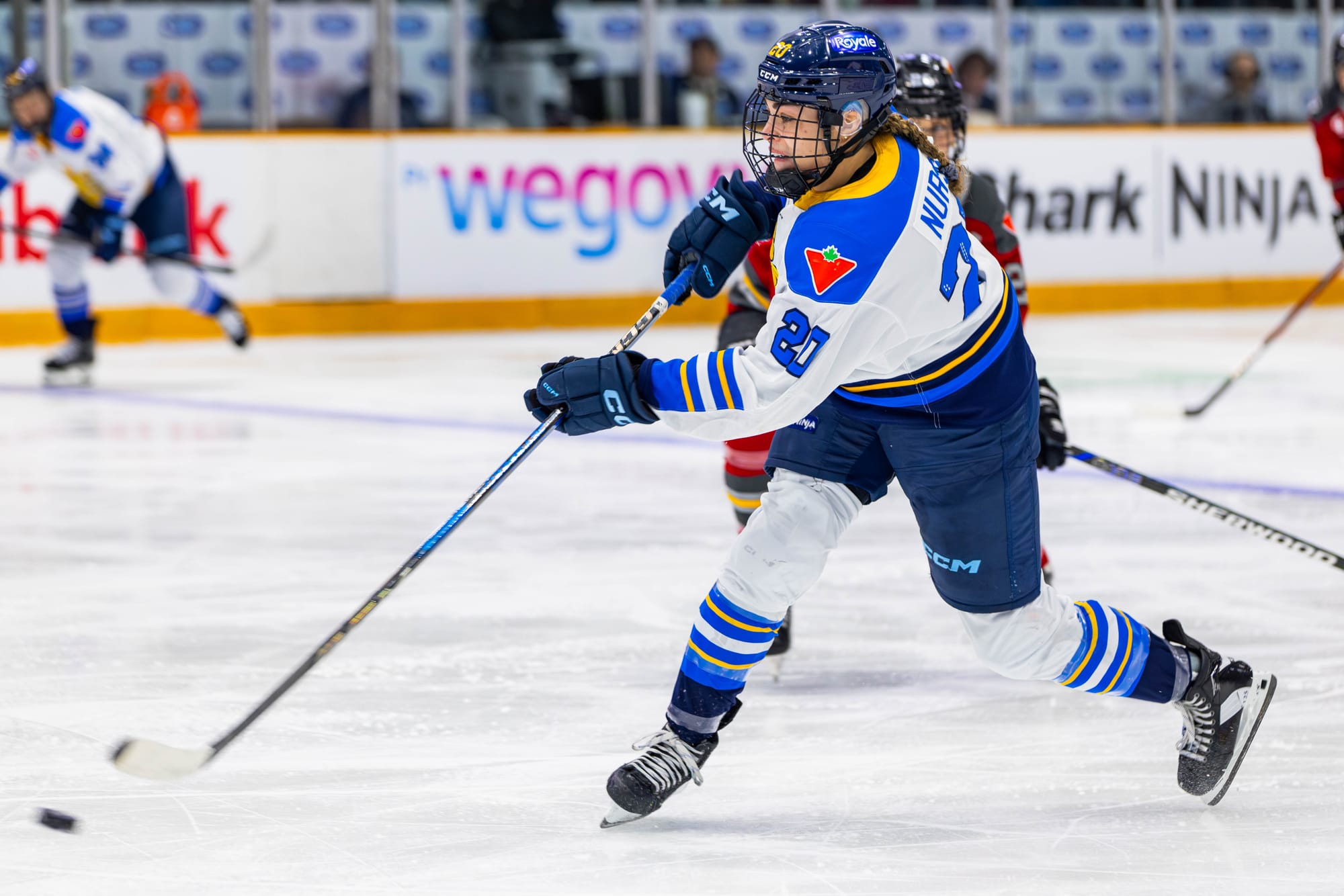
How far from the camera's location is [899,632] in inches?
149

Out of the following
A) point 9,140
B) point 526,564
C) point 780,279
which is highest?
point 780,279

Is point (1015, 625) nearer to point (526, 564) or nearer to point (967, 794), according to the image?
point (967, 794)

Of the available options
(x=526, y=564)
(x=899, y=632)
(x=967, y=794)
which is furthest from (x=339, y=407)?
(x=967, y=794)

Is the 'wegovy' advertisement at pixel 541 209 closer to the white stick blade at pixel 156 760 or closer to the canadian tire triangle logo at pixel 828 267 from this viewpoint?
the white stick blade at pixel 156 760

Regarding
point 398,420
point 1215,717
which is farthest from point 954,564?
point 398,420

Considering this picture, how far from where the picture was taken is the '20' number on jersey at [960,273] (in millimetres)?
2491

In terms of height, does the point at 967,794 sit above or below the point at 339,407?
above

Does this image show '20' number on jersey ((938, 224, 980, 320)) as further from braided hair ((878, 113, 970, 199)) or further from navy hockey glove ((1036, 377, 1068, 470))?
navy hockey glove ((1036, 377, 1068, 470))

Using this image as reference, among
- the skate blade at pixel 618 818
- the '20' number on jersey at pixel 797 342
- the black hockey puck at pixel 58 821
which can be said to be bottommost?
the skate blade at pixel 618 818

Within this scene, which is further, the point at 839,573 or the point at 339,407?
the point at 339,407

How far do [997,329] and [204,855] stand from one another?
1.17 metres

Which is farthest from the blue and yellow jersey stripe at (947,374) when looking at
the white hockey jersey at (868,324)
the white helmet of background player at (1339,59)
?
the white helmet of background player at (1339,59)

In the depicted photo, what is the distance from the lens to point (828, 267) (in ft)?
7.88

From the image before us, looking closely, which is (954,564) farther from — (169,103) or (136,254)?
(169,103)
